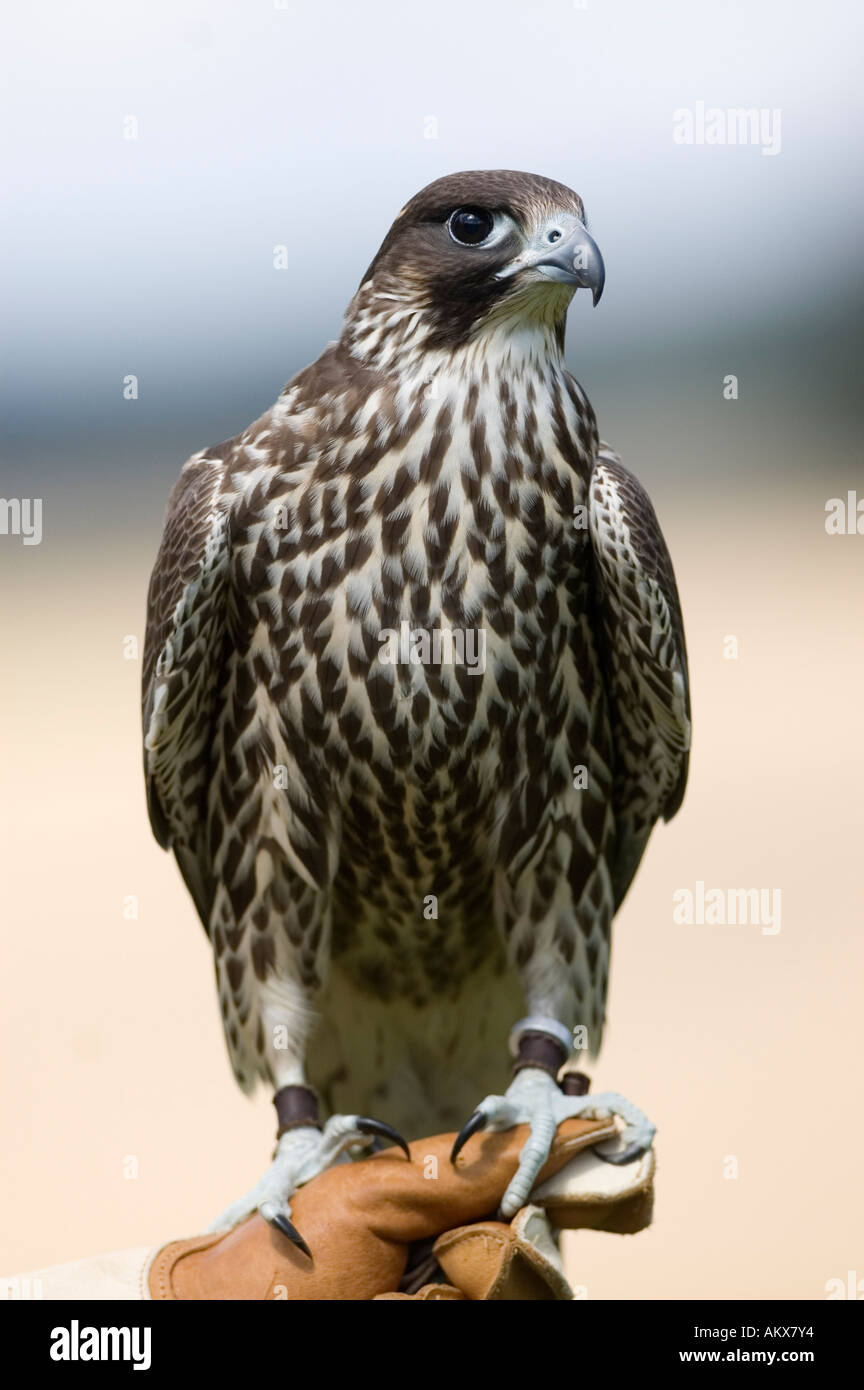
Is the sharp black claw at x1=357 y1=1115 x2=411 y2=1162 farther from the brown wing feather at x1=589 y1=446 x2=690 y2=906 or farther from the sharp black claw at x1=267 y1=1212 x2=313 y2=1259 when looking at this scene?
the brown wing feather at x1=589 y1=446 x2=690 y2=906

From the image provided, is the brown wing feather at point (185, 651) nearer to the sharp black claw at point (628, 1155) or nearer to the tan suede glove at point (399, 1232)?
the tan suede glove at point (399, 1232)

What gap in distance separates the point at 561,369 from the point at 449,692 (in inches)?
22.5

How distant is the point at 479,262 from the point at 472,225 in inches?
2.5

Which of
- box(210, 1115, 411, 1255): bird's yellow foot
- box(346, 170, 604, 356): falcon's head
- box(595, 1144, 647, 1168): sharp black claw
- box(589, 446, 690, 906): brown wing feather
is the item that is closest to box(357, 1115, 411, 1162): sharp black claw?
box(210, 1115, 411, 1255): bird's yellow foot

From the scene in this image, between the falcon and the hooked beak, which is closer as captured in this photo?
the hooked beak

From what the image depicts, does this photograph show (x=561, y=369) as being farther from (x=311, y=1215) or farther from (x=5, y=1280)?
(x=5, y=1280)

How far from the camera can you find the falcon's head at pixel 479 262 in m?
2.39

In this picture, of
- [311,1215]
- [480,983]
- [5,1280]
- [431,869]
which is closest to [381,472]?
[431,869]

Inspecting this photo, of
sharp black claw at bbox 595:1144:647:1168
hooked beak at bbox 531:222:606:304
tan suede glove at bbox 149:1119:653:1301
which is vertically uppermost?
hooked beak at bbox 531:222:606:304

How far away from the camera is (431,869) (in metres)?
2.66

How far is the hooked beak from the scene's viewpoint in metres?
2.35

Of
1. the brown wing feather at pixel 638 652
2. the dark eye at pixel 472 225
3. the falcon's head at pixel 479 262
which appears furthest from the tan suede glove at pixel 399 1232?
the dark eye at pixel 472 225

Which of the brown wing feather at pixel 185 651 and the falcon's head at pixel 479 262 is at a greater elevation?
the falcon's head at pixel 479 262

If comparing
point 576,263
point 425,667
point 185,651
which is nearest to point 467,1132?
point 425,667
